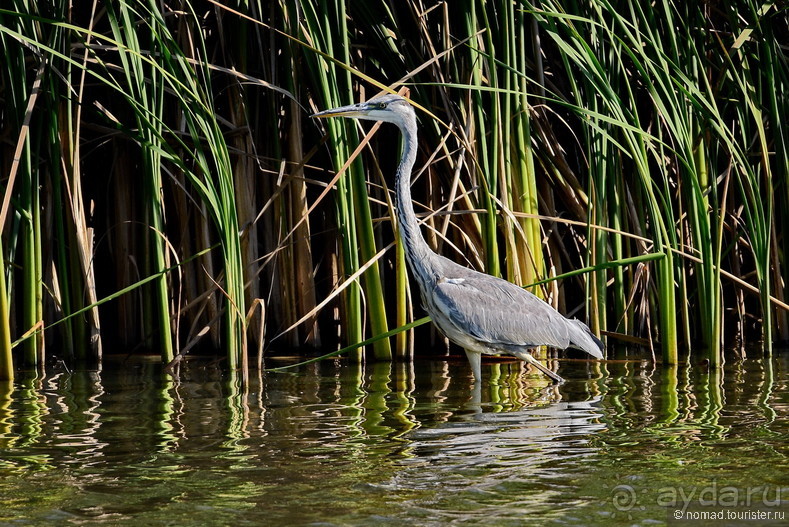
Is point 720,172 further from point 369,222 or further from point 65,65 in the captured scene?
point 65,65

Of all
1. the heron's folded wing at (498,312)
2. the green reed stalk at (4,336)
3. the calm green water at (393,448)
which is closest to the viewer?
the calm green water at (393,448)

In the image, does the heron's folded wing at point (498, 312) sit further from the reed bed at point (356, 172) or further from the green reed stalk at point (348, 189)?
the green reed stalk at point (348, 189)

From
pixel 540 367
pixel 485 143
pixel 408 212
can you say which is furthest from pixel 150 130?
pixel 540 367

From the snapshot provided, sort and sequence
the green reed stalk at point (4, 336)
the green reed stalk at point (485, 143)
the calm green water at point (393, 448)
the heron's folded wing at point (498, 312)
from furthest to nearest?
the green reed stalk at point (485, 143) < the heron's folded wing at point (498, 312) < the green reed stalk at point (4, 336) < the calm green water at point (393, 448)

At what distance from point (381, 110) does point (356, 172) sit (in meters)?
0.51

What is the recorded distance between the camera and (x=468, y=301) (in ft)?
20.2

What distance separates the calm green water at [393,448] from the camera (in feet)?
11.3

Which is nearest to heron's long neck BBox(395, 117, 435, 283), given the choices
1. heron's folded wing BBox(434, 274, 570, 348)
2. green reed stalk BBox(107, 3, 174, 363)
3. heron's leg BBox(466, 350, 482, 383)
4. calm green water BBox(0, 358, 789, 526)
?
heron's folded wing BBox(434, 274, 570, 348)

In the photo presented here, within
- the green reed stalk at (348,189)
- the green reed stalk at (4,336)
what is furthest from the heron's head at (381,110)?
the green reed stalk at (4,336)

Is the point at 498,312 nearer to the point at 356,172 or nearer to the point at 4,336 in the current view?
the point at 356,172

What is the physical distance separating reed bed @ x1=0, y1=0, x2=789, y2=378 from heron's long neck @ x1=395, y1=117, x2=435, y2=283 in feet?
1.16

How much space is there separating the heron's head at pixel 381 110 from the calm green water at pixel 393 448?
1.61 m

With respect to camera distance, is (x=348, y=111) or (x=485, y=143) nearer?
(x=348, y=111)

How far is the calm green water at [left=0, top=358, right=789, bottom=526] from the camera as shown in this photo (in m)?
3.45
